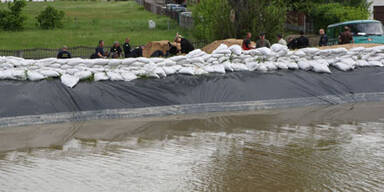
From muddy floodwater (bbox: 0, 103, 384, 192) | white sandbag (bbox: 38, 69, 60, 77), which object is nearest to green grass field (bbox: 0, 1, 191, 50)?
white sandbag (bbox: 38, 69, 60, 77)

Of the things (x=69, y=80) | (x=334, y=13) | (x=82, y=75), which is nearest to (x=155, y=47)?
(x=82, y=75)

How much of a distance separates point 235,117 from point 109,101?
301 centimetres

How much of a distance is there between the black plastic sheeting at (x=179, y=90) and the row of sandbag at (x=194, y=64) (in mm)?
184

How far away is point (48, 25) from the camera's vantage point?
39969 millimetres

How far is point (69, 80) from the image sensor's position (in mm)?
13508

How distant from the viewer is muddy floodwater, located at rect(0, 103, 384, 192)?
8258 mm

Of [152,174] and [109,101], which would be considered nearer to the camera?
[152,174]

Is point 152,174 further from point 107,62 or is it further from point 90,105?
point 107,62

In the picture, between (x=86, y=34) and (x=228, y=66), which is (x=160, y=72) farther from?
(x=86, y=34)

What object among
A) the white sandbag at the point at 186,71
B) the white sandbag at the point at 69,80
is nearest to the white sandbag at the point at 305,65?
the white sandbag at the point at 186,71

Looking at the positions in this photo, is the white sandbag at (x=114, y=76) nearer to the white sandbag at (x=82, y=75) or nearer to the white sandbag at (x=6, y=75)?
the white sandbag at (x=82, y=75)

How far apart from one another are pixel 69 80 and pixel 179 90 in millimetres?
2689

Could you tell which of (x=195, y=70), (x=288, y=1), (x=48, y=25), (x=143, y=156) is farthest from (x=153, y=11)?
(x=143, y=156)

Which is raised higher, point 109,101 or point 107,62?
point 107,62
